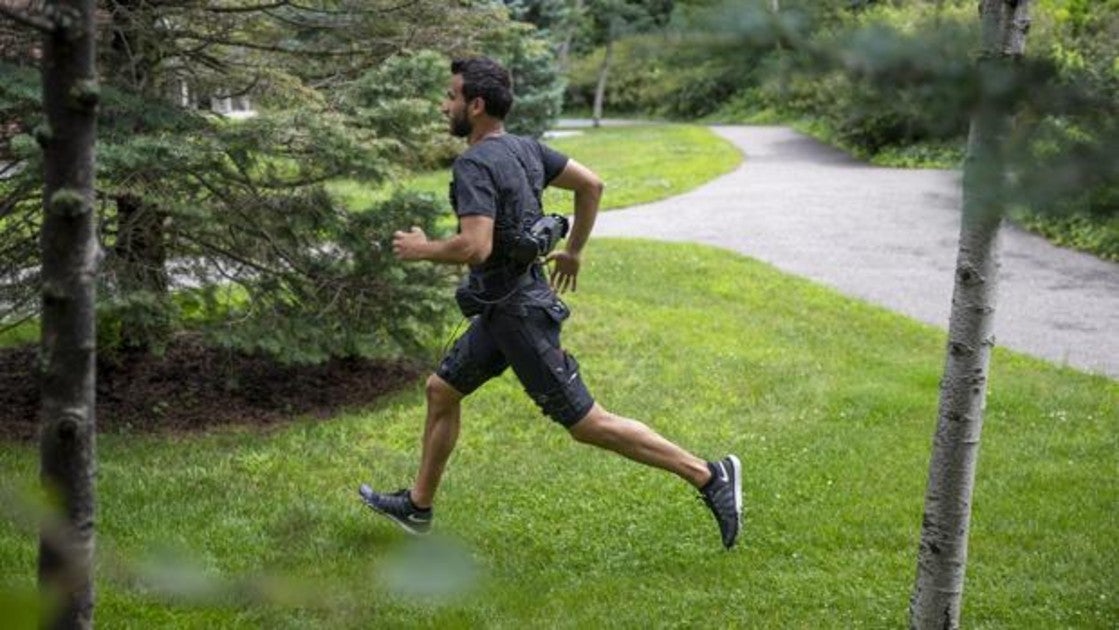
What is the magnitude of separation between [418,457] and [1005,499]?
→ 10.1 feet

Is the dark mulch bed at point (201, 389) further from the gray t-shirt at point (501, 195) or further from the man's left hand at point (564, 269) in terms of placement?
the gray t-shirt at point (501, 195)

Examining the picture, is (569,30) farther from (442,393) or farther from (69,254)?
(69,254)

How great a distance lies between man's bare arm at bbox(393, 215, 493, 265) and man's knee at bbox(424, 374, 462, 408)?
2.54 ft

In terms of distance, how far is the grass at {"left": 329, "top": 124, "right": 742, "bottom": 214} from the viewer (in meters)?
19.7

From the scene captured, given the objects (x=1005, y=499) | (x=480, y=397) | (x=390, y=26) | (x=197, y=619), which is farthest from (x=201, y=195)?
(x=1005, y=499)

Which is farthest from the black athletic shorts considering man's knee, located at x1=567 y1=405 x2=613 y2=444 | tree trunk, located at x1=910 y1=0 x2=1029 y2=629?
tree trunk, located at x1=910 y1=0 x2=1029 y2=629

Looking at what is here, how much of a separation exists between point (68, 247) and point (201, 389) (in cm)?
649

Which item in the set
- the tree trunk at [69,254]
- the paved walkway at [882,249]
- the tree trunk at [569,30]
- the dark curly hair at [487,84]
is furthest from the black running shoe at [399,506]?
the tree trunk at [569,30]

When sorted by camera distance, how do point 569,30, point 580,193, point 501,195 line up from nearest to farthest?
point 501,195
point 580,193
point 569,30

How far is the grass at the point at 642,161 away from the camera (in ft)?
64.5

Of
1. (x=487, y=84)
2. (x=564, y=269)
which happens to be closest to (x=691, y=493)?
→ (x=564, y=269)

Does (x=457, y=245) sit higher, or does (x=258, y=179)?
(x=457, y=245)

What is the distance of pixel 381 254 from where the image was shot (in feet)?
25.5

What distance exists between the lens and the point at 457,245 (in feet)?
15.6
